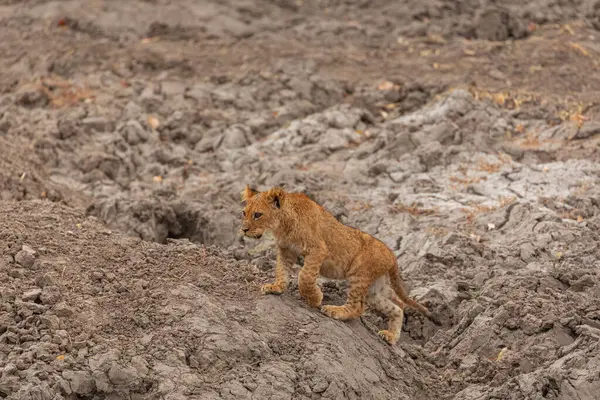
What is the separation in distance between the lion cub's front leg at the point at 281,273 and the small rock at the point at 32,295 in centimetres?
205

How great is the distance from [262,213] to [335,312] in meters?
1.18

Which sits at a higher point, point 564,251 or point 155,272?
point 155,272

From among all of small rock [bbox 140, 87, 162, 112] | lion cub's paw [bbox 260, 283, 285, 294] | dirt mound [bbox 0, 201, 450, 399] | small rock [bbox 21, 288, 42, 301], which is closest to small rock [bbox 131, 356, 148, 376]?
dirt mound [bbox 0, 201, 450, 399]

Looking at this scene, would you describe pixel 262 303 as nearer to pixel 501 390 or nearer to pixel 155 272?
pixel 155 272

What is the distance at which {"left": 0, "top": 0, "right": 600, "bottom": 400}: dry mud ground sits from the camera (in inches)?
343

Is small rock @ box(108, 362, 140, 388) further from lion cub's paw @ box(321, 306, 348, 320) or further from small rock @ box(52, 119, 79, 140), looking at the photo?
small rock @ box(52, 119, 79, 140)

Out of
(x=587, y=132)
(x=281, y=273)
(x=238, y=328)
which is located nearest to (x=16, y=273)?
(x=238, y=328)

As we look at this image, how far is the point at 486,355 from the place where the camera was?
966 centimetres

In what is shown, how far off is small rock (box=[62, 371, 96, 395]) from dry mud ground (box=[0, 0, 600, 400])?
11mm

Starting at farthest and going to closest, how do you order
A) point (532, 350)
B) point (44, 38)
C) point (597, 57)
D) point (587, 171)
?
1. point (44, 38)
2. point (597, 57)
3. point (587, 171)
4. point (532, 350)

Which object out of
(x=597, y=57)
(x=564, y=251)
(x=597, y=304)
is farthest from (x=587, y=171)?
(x=597, y=57)

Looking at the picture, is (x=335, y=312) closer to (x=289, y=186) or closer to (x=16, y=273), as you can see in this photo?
(x=16, y=273)

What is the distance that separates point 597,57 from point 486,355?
10.6m

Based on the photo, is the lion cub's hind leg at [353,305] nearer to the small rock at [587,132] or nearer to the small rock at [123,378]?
the small rock at [123,378]
